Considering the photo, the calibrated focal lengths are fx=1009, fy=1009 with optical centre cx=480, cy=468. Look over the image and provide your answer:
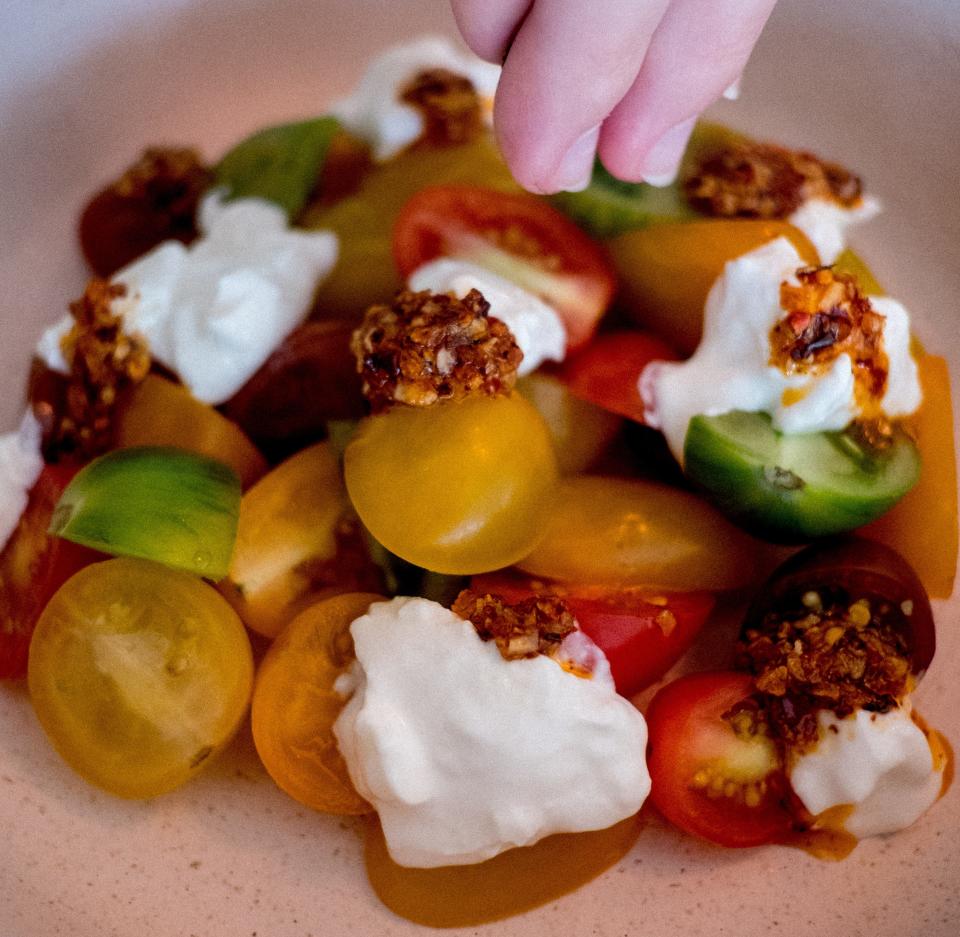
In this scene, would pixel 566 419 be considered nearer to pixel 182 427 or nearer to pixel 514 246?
pixel 514 246

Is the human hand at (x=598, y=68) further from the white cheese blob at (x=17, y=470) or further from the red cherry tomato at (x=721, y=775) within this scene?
the white cheese blob at (x=17, y=470)

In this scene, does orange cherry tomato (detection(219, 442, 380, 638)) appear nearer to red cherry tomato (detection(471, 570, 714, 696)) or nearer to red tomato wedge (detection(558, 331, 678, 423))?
red cherry tomato (detection(471, 570, 714, 696))

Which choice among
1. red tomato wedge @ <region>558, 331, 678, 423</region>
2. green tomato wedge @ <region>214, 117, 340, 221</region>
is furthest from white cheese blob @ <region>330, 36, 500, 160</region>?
red tomato wedge @ <region>558, 331, 678, 423</region>

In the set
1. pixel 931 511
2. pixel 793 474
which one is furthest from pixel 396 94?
pixel 931 511

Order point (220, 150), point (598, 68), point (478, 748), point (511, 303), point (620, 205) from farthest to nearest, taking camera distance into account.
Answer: point (220, 150), point (620, 205), point (511, 303), point (478, 748), point (598, 68)

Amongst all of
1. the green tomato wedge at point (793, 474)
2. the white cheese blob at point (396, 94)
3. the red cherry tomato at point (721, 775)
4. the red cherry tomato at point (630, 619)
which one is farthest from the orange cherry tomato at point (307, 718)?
the white cheese blob at point (396, 94)

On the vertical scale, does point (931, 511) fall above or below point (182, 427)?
below
